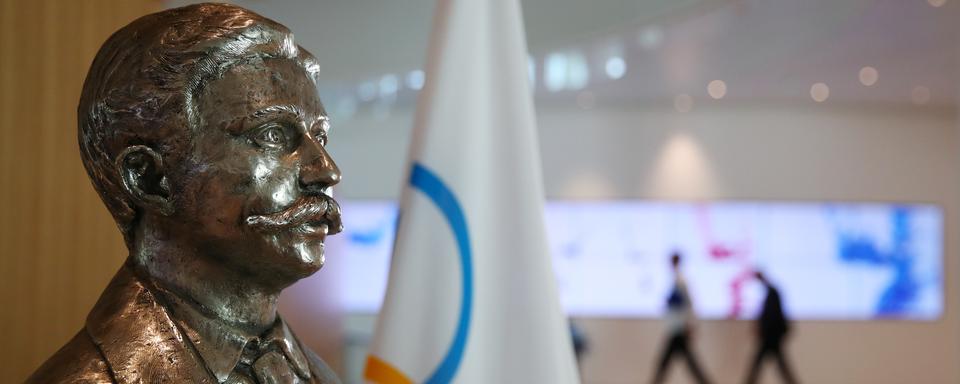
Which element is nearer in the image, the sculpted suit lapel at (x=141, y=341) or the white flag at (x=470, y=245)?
the sculpted suit lapel at (x=141, y=341)

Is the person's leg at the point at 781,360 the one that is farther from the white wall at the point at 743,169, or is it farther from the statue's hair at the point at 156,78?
the statue's hair at the point at 156,78

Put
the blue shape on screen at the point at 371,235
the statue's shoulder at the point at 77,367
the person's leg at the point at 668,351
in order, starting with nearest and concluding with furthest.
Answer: the statue's shoulder at the point at 77,367, the person's leg at the point at 668,351, the blue shape on screen at the point at 371,235

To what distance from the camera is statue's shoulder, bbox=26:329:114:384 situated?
88cm

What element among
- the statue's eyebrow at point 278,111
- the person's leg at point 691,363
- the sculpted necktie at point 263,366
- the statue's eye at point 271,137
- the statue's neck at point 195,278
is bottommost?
the person's leg at point 691,363

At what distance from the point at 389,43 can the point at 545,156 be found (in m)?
4.65

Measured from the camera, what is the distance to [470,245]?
1.92 meters

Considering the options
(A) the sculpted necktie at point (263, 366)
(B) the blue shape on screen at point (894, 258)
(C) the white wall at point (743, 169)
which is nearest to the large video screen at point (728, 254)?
(B) the blue shape on screen at point (894, 258)

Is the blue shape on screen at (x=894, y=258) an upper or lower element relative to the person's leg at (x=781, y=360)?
upper

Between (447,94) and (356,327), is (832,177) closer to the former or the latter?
(356,327)

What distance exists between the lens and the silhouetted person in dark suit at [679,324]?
8180mm

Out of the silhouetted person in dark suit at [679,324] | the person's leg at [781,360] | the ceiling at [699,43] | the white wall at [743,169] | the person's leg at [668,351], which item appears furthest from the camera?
the white wall at [743,169]

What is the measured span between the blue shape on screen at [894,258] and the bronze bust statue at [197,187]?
9.29m

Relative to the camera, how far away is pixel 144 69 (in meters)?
0.88

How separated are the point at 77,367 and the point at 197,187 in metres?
0.19
